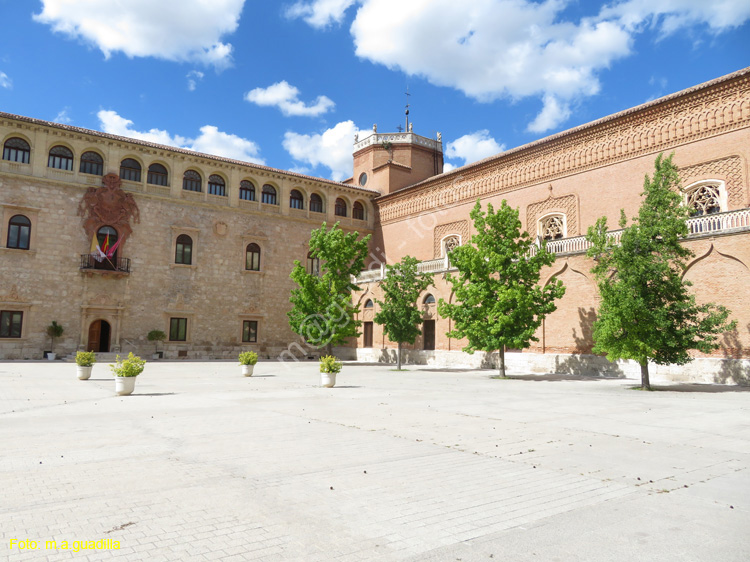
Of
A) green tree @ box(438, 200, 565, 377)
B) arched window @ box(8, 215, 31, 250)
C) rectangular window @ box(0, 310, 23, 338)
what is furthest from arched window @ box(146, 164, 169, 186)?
green tree @ box(438, 200, 565, 377)

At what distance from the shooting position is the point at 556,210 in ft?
89.2

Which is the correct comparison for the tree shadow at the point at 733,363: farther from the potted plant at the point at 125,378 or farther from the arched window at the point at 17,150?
the arched window at the point at 17,150

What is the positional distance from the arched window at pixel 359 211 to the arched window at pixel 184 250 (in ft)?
40.0

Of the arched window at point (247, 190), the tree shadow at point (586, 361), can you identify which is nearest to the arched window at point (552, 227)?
the tree shadow at point (586, 361)

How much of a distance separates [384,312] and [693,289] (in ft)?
43.7

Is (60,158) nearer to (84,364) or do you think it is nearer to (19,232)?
(19,232)

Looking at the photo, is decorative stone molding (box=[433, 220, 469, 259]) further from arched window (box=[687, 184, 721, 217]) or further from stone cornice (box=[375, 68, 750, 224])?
Answer: arched window (box=[687, 184, 721, 217])

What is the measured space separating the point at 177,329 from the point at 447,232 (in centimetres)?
1699

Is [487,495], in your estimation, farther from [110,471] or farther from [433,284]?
[433,284]

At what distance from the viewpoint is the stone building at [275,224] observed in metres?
21.5

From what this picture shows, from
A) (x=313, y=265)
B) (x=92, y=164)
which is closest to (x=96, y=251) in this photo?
(x=92, y=164)

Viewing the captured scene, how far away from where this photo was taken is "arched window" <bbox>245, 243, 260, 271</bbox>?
33750 mm

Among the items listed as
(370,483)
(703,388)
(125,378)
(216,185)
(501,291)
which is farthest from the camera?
(216,185)

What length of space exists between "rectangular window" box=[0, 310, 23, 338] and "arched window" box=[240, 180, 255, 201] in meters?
13.8
